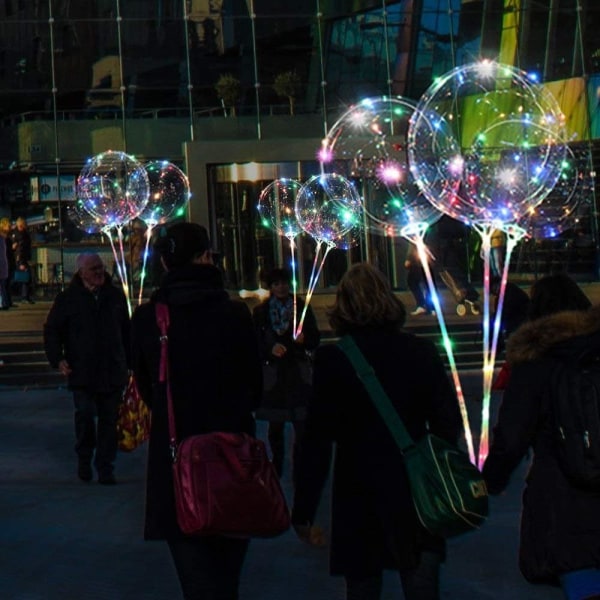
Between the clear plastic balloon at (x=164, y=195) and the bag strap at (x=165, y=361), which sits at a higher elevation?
the clear plastic balloon at (x=164, y=195)

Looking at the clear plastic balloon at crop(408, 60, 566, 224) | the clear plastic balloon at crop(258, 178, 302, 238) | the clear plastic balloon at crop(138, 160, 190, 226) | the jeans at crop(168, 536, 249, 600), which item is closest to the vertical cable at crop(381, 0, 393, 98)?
the clear plastic balloon at crop(258, 178, 302, 238)

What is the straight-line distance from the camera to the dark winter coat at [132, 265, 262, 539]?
457 centimetres

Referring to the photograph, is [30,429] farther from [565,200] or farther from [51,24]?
[51,24]

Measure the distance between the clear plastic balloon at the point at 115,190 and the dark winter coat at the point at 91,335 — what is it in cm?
632

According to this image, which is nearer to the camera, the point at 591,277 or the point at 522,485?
the point at 522,485

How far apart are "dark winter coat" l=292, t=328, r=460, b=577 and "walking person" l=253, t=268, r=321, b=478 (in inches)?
158

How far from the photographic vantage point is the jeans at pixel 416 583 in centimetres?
450

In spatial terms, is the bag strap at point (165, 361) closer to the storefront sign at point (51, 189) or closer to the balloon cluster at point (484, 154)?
the balloon cluster at point (484, 154)

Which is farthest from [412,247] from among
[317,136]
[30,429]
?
[30,429]

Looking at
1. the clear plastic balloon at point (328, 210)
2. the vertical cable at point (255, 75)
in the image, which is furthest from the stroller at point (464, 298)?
the vertical cable at point (255, 75)

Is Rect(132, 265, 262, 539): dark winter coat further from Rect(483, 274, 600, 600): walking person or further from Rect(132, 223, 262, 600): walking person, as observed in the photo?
Rect(483, 274, 600, 600): walking person

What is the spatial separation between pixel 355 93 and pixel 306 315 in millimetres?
17536

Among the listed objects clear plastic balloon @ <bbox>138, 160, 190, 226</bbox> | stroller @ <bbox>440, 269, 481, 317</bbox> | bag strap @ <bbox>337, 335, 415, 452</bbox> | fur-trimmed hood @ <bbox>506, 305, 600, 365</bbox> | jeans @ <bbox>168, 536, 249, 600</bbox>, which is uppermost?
clear plastic balloon @ <bbox>138, 160, 190, 226</bbox>

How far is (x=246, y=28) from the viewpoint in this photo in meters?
26.1
